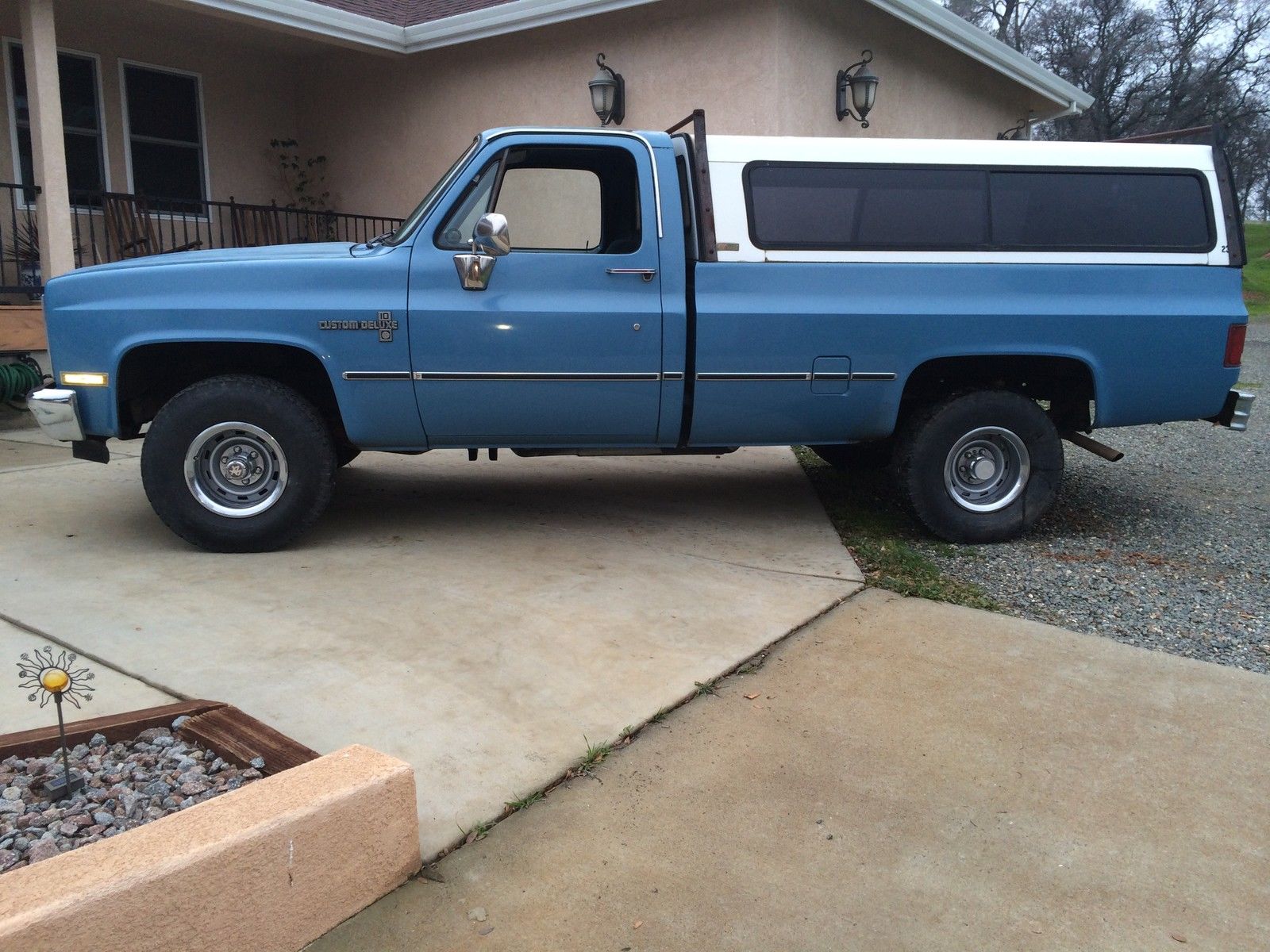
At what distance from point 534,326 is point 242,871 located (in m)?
3.23

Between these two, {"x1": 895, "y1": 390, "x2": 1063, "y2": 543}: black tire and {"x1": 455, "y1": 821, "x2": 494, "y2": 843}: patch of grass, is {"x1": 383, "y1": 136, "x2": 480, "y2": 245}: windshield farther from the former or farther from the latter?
{"x1": 455, "y1": 821, "x2": 494, "y2": 843}: patch of grass

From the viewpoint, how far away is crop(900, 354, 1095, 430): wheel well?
211 inches

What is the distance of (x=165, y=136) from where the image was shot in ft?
37.0

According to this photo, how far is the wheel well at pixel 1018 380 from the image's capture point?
535cm

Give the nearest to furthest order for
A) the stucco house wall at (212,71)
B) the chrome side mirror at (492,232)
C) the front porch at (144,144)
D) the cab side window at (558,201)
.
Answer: the chrome side mirror at (492,232), the cab side window at (558,201), the front porch at (144,144), the stucco house wall at (212,71)

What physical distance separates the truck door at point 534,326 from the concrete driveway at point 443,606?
2.23 feet

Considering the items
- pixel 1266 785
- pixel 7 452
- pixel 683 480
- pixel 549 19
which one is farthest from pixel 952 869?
pixel 549 19

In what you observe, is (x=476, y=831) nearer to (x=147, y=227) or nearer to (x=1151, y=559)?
(x=1151, y=559)

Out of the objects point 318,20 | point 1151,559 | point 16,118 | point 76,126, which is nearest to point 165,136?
point 76,126

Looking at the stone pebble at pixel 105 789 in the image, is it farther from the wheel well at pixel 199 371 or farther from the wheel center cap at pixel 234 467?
the wheel well at pixel 199 371

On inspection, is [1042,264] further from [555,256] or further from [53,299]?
[53,299]

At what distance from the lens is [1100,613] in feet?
14.8

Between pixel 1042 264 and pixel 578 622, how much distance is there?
3.04 metres

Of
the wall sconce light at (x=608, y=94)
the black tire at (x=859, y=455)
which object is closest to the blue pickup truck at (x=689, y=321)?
the black tire at (x=859, y=455)
